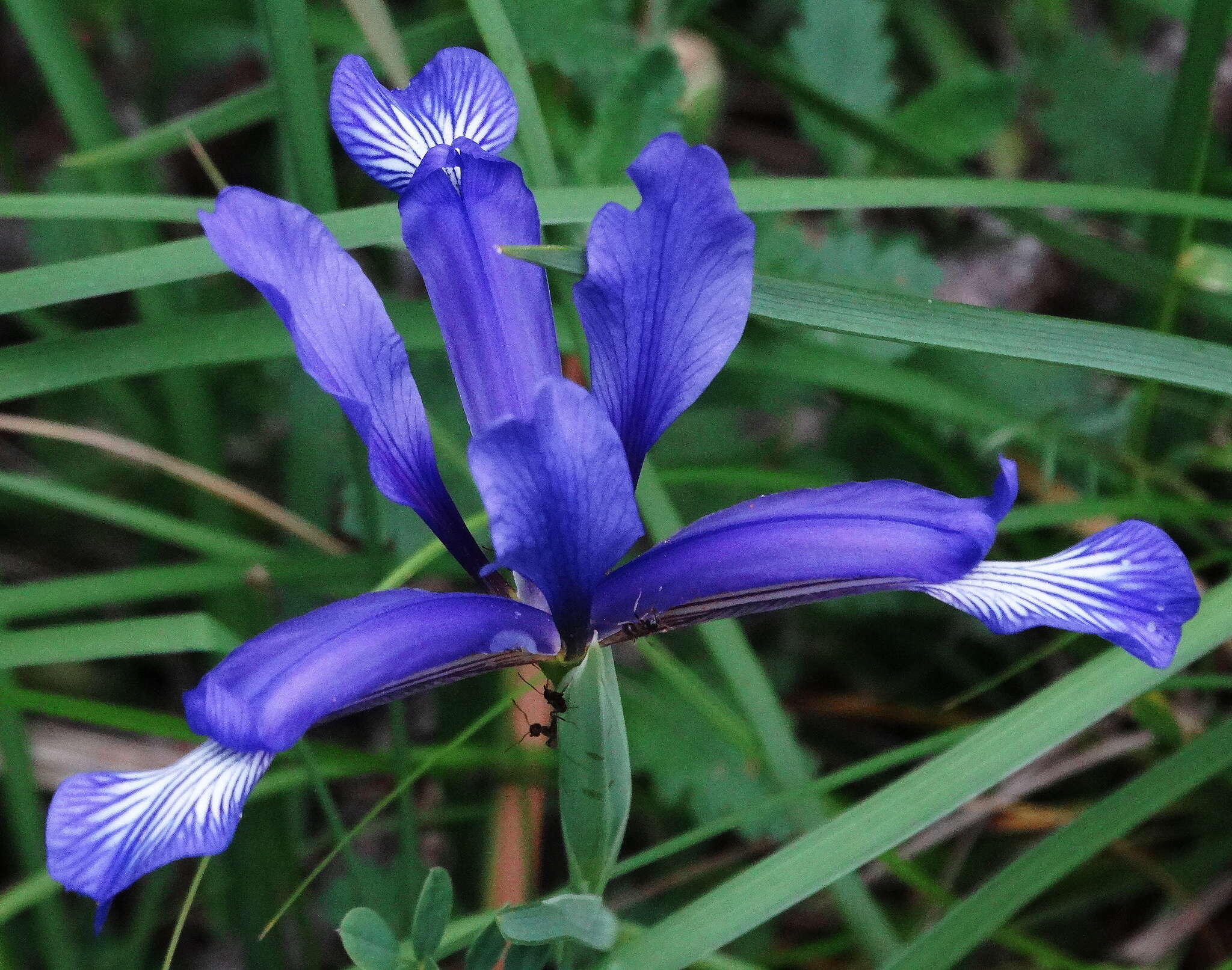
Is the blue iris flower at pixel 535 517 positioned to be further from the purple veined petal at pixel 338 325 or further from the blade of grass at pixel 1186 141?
the blade of grass at pixel 1186 141

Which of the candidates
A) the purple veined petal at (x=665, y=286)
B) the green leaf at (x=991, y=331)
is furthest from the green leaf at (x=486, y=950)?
the green leaf at (x=991, y=331)

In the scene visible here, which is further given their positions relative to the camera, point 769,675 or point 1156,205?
point 769,675

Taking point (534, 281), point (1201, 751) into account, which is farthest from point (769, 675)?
point (534, 281)

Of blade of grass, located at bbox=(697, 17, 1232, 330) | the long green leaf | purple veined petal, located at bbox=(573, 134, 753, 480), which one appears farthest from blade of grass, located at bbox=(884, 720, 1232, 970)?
blade of grass, located at bbox=(697, 17, 1232, 330)

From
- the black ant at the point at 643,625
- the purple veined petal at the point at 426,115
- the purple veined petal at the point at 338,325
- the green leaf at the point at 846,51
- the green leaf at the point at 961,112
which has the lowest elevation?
the black ant at the point at 643,625

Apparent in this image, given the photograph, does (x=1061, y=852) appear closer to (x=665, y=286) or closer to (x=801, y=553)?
(x=801, y=553)

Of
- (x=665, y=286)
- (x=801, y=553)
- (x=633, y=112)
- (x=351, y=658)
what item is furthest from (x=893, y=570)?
(x=633, y=112)

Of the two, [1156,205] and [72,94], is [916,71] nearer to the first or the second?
[1156,205]
